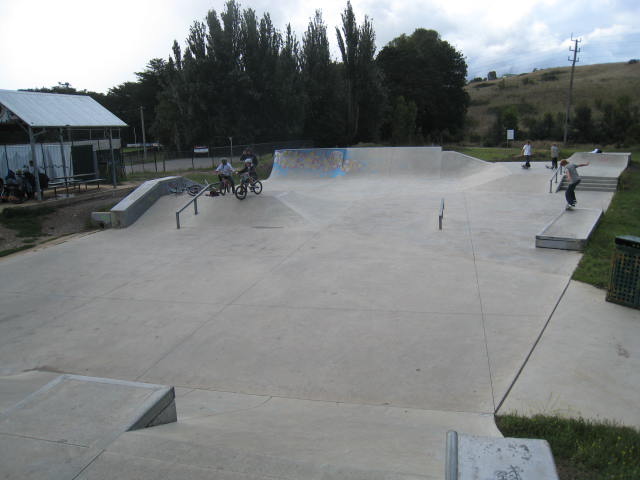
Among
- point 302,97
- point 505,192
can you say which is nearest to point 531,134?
point 302,97

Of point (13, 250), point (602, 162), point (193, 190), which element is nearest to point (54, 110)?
point (193, 190)

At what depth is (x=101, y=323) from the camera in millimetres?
7211

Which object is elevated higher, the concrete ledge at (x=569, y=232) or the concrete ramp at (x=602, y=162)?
the concrete ramp at (x=602, y=162)

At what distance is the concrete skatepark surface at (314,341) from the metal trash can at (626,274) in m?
0.23

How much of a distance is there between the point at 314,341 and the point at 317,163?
21751 mm

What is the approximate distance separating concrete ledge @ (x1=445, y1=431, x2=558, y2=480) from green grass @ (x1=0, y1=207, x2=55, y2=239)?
13947 mm

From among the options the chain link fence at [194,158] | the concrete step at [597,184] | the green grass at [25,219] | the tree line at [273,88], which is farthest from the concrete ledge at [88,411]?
the tree line at [273,88]

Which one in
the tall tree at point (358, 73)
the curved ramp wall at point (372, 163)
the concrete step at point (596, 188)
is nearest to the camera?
the concrete step at point (596, 188)

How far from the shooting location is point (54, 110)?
18641mm

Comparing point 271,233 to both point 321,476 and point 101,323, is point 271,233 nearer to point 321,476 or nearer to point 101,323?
point 101,323

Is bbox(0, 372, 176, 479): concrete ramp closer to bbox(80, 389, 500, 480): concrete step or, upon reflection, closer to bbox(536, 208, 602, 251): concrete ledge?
bbox(80, 389, 500, 480): concrete step

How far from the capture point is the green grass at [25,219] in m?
13.9

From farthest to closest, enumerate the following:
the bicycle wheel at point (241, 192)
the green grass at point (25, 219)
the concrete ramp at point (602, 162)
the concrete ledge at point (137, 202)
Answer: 1. the concrete ramp at point (602, 162)
2. the bicycle wheel at point (241, 192)
3. the concrete ledge at point (137, 202)
4. the green grass at point (25, 219)

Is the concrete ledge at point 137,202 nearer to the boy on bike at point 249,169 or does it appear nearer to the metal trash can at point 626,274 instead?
the boy on bike at point 249,169
